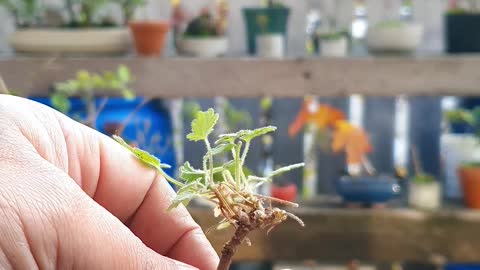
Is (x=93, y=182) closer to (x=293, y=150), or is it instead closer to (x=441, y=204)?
(x=441, y=204)

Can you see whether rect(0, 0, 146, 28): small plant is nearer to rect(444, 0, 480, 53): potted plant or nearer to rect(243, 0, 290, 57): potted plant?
rect(243, 0, 290, 57): potted plant

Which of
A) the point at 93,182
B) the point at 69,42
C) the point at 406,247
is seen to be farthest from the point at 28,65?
the point at 93,182

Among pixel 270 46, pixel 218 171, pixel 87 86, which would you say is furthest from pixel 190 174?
pixel 270 46

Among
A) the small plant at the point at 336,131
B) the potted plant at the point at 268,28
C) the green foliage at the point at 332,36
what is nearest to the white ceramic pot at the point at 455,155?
the small plant at the point at 336,131

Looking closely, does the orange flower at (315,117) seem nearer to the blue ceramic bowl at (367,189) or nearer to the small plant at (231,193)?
Result: the blue ceramic bowl at (367,189)

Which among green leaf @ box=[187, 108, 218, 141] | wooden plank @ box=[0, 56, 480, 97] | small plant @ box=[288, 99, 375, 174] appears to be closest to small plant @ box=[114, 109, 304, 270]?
green leaf @ box=[187, 108, 218, 141]

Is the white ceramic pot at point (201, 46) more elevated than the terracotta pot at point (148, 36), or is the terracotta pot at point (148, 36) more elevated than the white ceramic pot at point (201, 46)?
the terracotta pot at point (148, 36)
